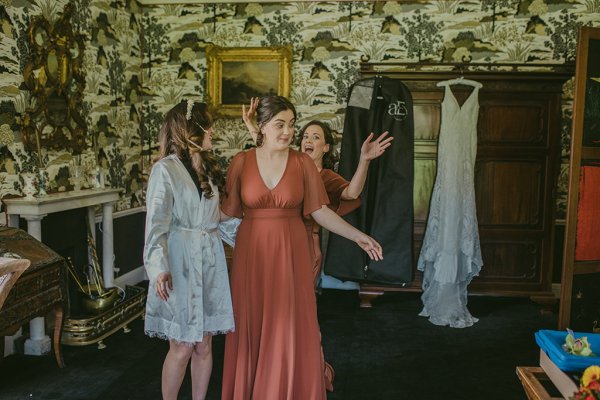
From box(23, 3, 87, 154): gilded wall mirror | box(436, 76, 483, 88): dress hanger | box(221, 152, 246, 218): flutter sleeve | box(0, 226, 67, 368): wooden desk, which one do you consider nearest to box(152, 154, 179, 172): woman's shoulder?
box(221, 152, 246, 218): flutter sleeve

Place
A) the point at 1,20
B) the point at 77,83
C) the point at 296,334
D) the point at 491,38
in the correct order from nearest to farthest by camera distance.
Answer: the point at 296,334 < the point at 1,20 < the point at 77,83 < the point at 491,38

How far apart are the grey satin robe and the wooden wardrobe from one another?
2494 mm

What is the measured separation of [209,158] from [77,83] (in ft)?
7.56

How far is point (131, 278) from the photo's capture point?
498cm

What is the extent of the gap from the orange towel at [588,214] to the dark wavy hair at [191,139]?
2023 millimetres

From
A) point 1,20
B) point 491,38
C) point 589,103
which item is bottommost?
point 589,103

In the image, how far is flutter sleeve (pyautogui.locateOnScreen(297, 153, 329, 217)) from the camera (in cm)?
230

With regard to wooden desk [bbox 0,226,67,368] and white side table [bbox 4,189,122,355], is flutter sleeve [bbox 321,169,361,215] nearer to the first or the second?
wooden desk [bbox 0,226,67,368]

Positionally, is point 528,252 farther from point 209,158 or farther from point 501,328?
point 209,158

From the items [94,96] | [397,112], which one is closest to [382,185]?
[397,112]

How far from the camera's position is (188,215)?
2.12 m

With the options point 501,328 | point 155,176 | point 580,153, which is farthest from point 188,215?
point 501,328

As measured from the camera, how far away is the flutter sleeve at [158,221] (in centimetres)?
199

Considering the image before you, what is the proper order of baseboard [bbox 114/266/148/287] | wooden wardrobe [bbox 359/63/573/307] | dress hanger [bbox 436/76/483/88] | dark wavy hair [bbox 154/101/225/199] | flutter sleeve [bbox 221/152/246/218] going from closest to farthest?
dark wavy hair [bbox 154/101/225/199] < flutter sleeve [bbox 221/152/246/218] < dress hanger [bbox 436/76/483/88] < wooden wardrobe [bbox 359/63/573/307] < baseboard [bbox 114/266/148/287]
